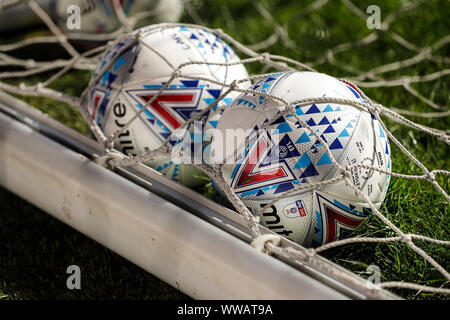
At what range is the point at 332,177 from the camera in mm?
1524

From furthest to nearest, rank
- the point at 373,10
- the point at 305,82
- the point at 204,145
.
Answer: the point at 373,10 → the point at 204,145 → the point at 305,82

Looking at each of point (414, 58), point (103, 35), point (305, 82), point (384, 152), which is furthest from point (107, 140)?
point (414, 58)

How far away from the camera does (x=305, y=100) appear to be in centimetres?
155

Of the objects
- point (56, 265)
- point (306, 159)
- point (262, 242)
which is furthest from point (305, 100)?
point (56, 265)

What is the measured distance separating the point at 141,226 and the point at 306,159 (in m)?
0.49

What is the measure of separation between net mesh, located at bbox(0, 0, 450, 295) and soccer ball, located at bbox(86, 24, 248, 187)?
0.08ft

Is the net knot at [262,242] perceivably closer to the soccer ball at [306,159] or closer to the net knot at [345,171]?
the soccer ball at [306,159]

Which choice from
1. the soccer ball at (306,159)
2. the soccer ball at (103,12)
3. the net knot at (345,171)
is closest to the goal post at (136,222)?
the soccer ball at (306,159)

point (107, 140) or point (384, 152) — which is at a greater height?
point (107, 140)

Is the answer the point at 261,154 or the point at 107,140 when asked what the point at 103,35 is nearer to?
the point at 107,140

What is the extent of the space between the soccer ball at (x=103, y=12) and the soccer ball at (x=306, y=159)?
135cm

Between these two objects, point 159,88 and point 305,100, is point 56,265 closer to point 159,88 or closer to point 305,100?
point 159,88

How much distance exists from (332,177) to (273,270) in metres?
0.29

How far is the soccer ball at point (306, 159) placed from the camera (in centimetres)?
153
